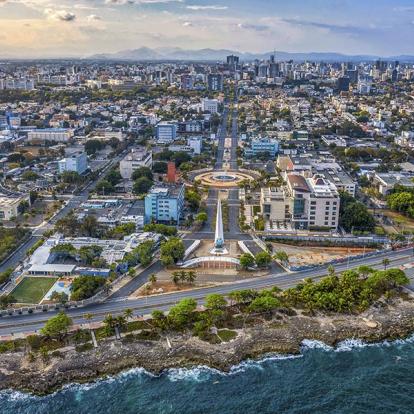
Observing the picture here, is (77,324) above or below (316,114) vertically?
below

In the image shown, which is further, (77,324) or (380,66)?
(380,66)

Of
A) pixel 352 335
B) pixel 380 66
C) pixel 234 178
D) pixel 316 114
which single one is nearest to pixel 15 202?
pixel 234 178

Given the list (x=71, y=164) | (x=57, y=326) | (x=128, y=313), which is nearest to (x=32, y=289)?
(x=57, y=326)

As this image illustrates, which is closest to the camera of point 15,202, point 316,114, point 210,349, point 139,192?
point 210,349

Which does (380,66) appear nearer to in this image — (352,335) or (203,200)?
(203,200)

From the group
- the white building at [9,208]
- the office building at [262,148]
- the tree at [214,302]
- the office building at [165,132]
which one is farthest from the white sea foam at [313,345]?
the office building at [165,132]

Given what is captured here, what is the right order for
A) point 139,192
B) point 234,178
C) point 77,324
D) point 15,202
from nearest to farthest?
point 77,324 < point 15,202 < point 139,192 < point 234,178

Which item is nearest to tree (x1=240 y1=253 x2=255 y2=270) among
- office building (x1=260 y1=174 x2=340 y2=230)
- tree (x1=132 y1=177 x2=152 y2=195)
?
office building (x1=260 y1=174 x2=340 y2=230)
